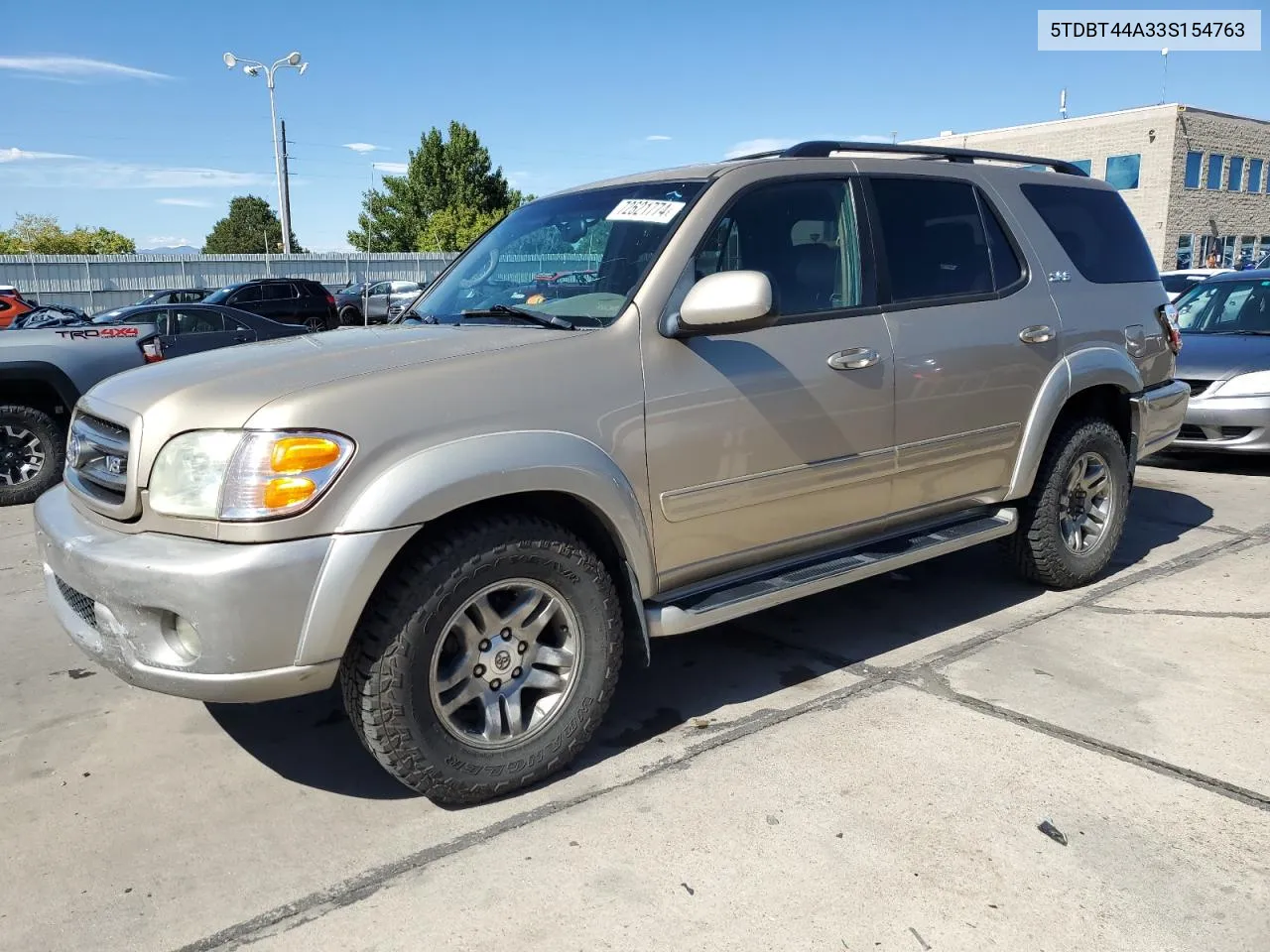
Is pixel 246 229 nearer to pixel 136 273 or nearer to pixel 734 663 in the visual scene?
pixel 136 273

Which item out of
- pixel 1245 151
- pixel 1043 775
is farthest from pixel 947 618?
pixel 1245 151

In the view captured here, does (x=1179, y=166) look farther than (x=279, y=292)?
Yes

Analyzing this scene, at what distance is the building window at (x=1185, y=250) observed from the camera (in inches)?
1668

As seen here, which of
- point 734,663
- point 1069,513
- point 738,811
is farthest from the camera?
Result: point 1069,513

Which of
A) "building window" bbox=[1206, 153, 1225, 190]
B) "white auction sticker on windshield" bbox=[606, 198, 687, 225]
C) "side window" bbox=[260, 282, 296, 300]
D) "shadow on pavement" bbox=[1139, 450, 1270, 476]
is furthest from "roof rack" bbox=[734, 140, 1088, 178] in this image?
"building window" bbox=[1206, 153, 1225, 190]

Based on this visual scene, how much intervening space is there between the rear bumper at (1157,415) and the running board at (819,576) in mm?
1027

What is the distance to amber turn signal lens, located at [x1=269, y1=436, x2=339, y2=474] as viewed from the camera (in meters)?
2.59

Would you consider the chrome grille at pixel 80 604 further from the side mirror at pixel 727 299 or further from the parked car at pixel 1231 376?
the parked car at pixel 1231 376

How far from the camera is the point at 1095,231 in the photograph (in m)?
4.88

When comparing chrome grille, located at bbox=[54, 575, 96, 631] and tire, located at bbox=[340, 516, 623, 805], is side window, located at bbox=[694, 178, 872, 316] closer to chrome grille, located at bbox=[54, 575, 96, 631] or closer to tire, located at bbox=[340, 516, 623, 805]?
tire, located at bbox=[340, 516, 623, 805]

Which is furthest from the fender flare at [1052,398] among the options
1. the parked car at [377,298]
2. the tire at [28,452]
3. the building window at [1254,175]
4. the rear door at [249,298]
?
the building window at [1254,175]

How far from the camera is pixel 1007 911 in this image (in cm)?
247

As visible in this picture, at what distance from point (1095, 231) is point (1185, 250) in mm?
44087

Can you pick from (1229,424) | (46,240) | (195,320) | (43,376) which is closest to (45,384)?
(43,376)
